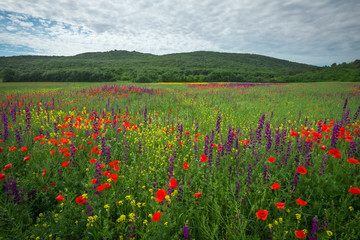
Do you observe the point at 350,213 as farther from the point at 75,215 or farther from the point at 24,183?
the point at 24,183

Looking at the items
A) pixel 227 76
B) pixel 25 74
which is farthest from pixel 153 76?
pixel 25 74

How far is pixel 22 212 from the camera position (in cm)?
165

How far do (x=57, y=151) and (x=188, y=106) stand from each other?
553 cm

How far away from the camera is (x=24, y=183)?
6.46ft

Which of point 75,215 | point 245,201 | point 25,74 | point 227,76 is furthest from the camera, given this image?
point 227,76

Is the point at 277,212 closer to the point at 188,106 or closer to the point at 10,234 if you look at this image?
the point at 10,234

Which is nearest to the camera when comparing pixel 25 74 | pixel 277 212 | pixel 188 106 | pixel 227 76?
pixel 277 212

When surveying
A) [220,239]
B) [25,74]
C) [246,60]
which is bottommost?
[220,239]

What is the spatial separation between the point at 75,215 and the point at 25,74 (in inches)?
1831

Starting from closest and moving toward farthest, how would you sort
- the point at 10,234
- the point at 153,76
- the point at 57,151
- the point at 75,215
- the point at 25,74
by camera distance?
1. the point at 10,234
2. the point at 75,215
3. the point at 57,151
4. the point at 25,74
5. the point at 153,76

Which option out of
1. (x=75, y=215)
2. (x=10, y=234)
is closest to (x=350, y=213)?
(x=75, y=215)

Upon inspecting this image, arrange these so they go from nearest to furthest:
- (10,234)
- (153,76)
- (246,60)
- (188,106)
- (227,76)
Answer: (10,234)
(188,106)
(153,76)
(227,76)
(246,60)

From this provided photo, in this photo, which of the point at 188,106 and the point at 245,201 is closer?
the point at 245,201

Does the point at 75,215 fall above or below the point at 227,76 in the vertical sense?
below
